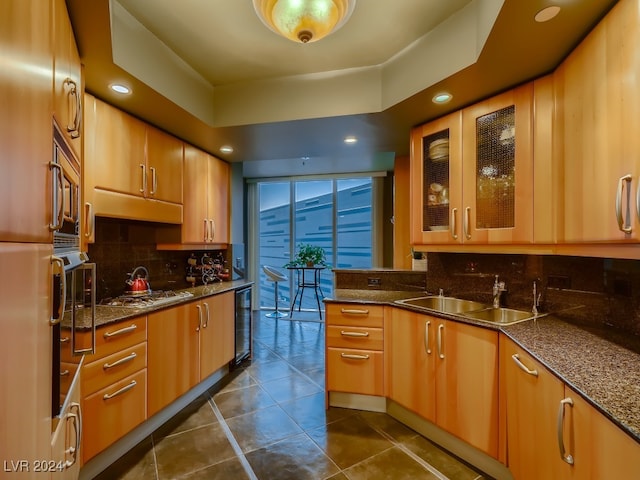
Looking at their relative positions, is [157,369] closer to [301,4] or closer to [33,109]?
[33,109]

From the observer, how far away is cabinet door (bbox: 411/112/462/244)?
2213 mm

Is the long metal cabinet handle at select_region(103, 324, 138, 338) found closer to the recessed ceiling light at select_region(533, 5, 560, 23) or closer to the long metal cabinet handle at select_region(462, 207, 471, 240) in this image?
the long metal cabinet handle at select_region(462, 207, 471, 240)

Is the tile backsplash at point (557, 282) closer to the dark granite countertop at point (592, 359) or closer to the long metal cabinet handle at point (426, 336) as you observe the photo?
the dark granite countertop at point (592, 359)

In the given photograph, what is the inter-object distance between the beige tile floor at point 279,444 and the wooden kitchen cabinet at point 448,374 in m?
0.24

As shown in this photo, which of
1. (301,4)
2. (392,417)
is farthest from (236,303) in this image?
(301,4)

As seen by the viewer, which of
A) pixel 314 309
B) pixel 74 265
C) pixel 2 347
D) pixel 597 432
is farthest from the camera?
pixel 314 309

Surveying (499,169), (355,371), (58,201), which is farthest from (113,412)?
(499,169)

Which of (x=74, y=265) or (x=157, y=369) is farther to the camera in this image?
(x=157, y=369)

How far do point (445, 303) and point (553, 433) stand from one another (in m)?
1.40

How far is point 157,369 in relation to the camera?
221 cm

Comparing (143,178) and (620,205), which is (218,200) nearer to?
(143,178)

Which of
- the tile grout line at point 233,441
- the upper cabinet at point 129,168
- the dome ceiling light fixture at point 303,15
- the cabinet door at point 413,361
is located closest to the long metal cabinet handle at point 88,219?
the upper cabinet at point 129,168

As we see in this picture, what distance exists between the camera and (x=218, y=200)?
3451mm

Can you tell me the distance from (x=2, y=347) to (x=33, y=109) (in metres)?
0.53
